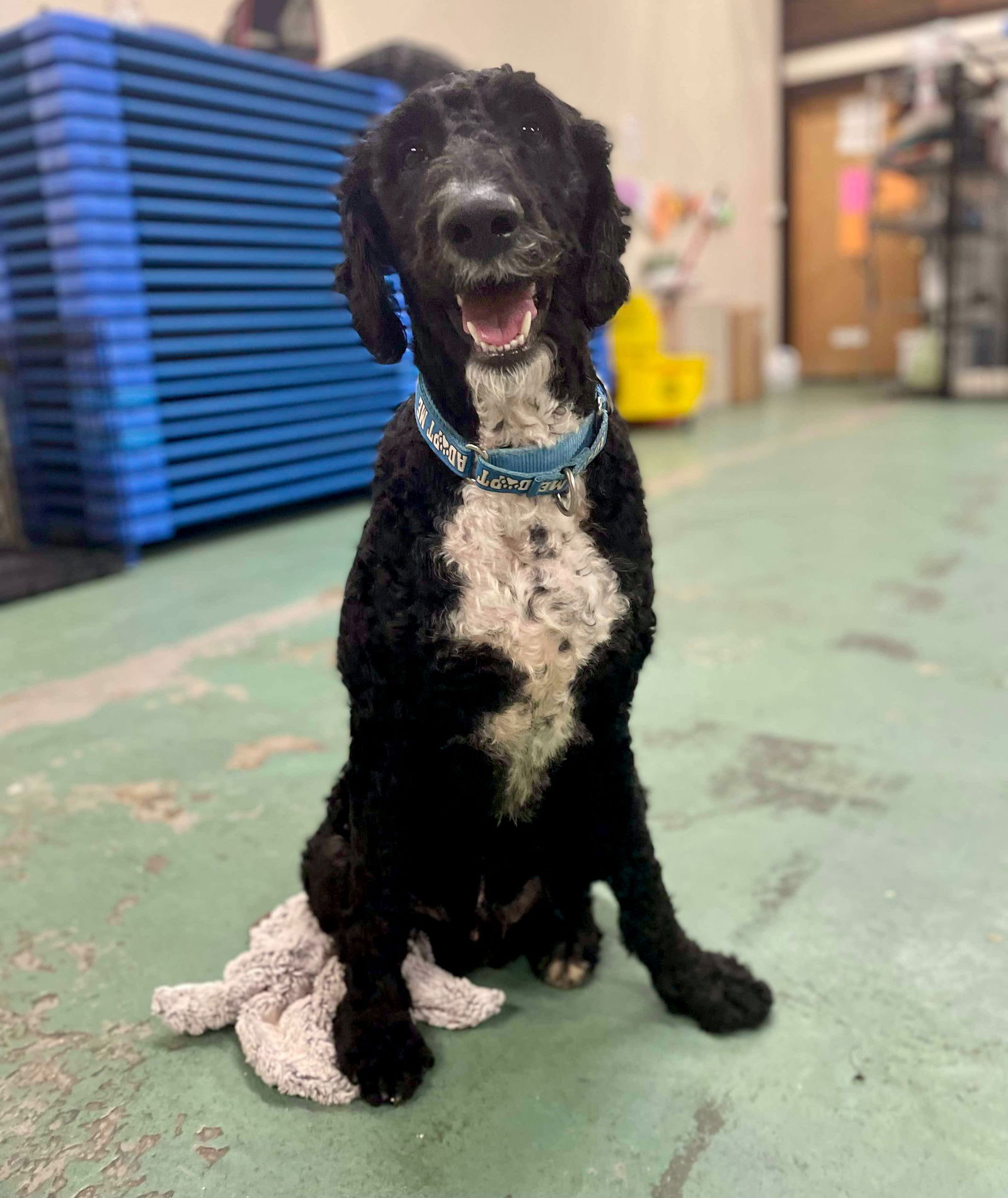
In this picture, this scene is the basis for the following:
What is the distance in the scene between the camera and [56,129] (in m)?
2.88

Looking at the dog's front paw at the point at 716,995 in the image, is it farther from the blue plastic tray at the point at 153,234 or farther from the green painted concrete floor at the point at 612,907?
the blue plastic tray at the point at 153,234

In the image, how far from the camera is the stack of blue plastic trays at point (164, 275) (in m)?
2.96

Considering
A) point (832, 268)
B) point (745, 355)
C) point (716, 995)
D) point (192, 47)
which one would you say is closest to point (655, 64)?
point (745, 355)

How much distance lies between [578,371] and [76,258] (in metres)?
2.60

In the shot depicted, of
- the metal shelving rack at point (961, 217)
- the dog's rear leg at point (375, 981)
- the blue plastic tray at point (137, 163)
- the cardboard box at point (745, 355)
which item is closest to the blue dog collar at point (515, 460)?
the dog's rear leg at point (375, 981)

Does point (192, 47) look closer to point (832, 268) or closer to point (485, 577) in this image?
point (485, 577)

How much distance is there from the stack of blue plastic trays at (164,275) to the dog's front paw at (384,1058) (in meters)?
2.49

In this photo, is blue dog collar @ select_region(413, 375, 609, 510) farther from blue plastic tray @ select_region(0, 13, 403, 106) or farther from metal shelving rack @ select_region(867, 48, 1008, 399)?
metal shelving rack @ select_region(867, 48, 1008, 399)

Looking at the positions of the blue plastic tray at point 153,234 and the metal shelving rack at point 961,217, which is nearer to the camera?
the blue plastic tray at point 153,234

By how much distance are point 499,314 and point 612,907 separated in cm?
87

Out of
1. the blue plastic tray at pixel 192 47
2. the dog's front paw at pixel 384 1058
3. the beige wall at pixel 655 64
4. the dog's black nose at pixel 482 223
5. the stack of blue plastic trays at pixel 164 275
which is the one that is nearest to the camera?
the dog's black nose at pixel 482 223

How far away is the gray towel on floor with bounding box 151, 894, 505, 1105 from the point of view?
1033 mm

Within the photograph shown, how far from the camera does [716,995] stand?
110cm

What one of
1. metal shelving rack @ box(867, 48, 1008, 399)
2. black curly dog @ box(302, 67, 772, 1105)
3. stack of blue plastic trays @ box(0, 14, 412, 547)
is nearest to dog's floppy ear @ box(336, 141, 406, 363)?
black curly dog @ box(302, 67, 772, 1105)
